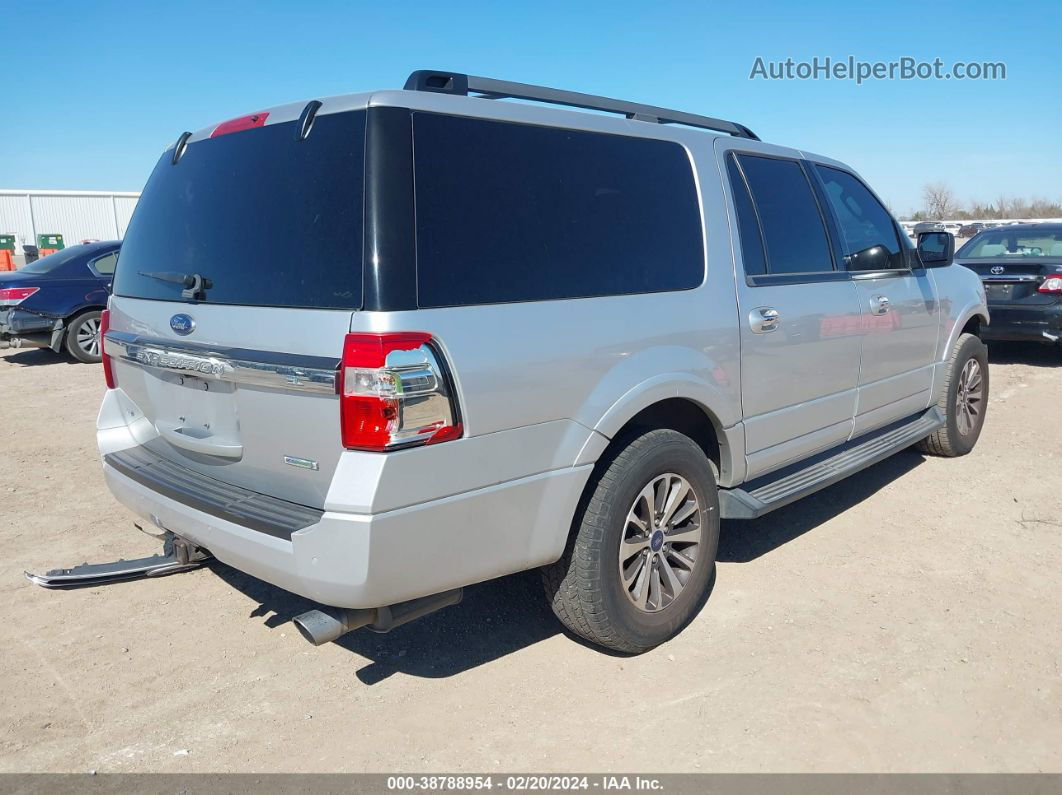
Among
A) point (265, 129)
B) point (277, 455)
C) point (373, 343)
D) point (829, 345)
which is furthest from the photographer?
point (829, 345)

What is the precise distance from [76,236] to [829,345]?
38416 mm

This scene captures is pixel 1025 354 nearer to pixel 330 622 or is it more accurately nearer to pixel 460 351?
pixel 460 351

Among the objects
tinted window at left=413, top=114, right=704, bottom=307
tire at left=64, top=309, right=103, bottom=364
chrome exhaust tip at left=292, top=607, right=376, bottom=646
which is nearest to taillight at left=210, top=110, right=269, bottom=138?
tinted window at left=413, top=114, right=704, bottom=307

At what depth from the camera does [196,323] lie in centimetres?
296

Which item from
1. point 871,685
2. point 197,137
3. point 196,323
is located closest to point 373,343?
point 196,323

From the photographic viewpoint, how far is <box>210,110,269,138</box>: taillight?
300 centimetres

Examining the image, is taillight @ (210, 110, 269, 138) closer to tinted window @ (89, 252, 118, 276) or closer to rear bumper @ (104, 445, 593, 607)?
rear bumper @ (104, 445, 593, 607)

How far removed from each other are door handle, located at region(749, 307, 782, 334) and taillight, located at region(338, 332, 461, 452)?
178cm

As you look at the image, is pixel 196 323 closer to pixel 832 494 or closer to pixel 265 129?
pixel 265 129

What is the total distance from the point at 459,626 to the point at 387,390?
1.63 metres

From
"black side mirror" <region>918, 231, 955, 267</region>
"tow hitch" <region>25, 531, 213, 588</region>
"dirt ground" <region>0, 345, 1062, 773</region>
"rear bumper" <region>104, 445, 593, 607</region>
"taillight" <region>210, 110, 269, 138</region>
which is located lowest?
"dirt ground" <region>0, 345, 1062, 773</region>

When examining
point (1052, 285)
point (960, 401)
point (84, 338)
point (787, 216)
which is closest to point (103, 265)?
point (84, 338)

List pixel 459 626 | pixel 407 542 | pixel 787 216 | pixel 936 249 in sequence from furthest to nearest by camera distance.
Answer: pixel 936 249
pixel 787 216
pixel 459 626
pixel 407 542

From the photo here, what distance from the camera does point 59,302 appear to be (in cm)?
1045
